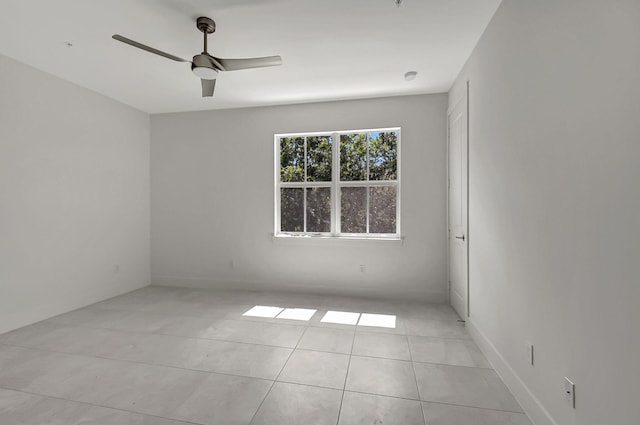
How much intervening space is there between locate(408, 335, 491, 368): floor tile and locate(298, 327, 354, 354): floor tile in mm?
579

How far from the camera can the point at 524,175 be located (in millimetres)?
1737

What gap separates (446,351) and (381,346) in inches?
21.9

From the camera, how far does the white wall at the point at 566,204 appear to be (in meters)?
1.01

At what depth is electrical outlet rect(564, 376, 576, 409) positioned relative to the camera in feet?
4.24

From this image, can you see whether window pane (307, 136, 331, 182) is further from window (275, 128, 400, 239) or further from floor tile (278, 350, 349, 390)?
floor tile (278, 350, 349, 390)

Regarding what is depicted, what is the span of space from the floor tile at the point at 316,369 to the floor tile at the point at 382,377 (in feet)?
0.24

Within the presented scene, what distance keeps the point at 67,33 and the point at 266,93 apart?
78.5 inches

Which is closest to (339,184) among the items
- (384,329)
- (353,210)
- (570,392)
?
(353,210)

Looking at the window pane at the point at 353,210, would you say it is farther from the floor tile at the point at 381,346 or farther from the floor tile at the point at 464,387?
the floor tile at the point at 464,387

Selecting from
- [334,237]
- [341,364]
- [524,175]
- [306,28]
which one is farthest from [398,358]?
[306,28]

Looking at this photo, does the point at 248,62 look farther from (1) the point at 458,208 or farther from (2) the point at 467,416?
(2) the point at 467,416

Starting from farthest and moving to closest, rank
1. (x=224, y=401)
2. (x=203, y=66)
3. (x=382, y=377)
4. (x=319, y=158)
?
(x=319, y=158)
(x=203, y=66)
(x=382, y=377)
(x=224, y=401)

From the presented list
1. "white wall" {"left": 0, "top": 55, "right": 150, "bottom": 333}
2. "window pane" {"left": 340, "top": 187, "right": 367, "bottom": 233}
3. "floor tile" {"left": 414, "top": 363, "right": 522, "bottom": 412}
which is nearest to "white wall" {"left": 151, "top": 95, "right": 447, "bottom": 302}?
"window pane" {"left": 340, "top": 187, "right": 367, "bottom": 233}

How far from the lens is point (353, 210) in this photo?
4.09 meters
